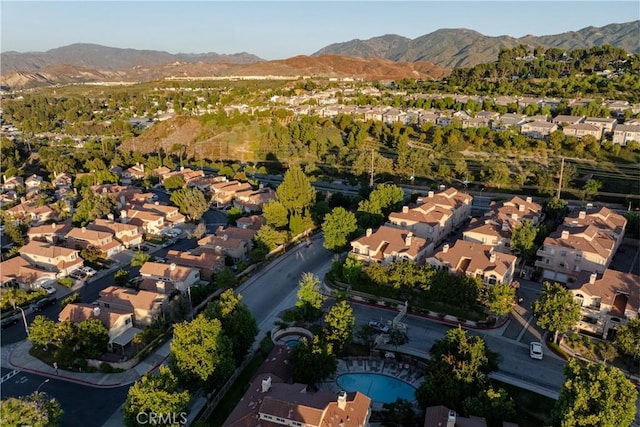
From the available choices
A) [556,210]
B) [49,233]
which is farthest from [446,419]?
[49,233]

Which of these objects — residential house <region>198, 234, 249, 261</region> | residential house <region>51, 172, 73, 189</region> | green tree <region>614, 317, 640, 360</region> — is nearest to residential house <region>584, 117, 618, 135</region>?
green tree <region>614, 317, 640, 360</region>

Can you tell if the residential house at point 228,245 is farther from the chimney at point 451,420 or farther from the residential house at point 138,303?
the chimney at point 451,420

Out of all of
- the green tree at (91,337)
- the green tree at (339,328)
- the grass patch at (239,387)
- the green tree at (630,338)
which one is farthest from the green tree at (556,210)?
the green tree at (91,337)

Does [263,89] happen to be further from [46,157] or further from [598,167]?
[598,167]

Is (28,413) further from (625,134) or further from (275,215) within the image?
(625,134)

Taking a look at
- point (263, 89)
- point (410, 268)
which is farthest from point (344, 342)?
point (263, 89)

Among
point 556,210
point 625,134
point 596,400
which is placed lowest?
point 596,400

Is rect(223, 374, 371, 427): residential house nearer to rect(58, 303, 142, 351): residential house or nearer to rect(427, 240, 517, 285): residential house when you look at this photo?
rect(58, 303, 142, 351): residential house
